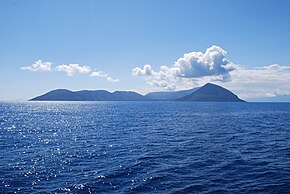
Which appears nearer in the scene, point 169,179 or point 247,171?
point 169,179

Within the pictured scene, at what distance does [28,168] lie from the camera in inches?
1401

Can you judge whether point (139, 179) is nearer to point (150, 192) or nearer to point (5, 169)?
point (150, 192)

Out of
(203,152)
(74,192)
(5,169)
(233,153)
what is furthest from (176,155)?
(5,169)

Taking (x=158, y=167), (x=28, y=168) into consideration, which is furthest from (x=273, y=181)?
(x=28, y=168)

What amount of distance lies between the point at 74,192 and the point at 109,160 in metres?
13.7

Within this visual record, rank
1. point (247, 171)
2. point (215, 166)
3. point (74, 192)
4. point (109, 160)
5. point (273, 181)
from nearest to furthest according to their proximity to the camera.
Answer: point (74, 192), point (273, 181), point (247, 171), point (215, 166), point (109, 160)

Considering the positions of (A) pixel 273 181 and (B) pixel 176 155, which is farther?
(B) pixel 176 155

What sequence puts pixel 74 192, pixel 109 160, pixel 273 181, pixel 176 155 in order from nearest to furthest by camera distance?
pixel 74 192, pixel 273 181, pixel 109 160, pixel 176 155

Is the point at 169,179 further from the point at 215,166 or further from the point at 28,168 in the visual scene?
the point at 28,168

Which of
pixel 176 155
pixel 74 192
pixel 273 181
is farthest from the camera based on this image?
pixel 176 155

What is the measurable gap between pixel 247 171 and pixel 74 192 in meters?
22.2

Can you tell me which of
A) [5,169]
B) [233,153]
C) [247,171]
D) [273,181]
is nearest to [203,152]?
[233,153]

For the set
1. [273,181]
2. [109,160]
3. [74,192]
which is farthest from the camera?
[109,160]

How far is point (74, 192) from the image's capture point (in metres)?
26.4
